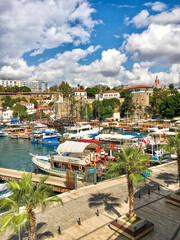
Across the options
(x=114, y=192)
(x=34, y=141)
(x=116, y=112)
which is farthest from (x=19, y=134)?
(x=114, y=192)

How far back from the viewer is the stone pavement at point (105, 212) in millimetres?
10523

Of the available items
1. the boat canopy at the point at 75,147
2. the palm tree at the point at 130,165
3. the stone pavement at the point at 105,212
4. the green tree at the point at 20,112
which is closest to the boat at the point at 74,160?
the boat canopy at the point at 75,147

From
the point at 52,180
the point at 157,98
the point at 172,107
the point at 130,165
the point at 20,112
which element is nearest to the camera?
the point at 130,165

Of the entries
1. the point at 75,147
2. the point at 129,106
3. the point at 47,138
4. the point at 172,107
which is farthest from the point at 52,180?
the point at 129,106

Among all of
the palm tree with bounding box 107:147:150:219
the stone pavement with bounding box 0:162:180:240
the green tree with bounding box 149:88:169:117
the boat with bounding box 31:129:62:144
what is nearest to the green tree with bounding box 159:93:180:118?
the green tree with bounding box 149:88:169:117

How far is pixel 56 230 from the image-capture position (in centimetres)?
1092

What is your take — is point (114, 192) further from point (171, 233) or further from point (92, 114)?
point (92, 114)

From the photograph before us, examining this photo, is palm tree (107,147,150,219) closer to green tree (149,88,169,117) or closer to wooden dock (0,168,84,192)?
wooden dock (0,168,84,192)

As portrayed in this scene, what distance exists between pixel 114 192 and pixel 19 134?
5725cm

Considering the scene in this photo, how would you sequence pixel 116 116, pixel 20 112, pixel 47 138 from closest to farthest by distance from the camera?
pixel 47 138
pixel 116 116
pixel 20 112

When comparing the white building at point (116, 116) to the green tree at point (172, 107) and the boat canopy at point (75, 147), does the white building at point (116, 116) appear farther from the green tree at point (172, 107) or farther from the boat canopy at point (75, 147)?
the boat canopy at point (75, 147)

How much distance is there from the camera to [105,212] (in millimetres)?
12773

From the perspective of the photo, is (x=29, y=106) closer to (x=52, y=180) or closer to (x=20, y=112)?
(x=20, y=112)

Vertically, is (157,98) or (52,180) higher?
(157,98)
